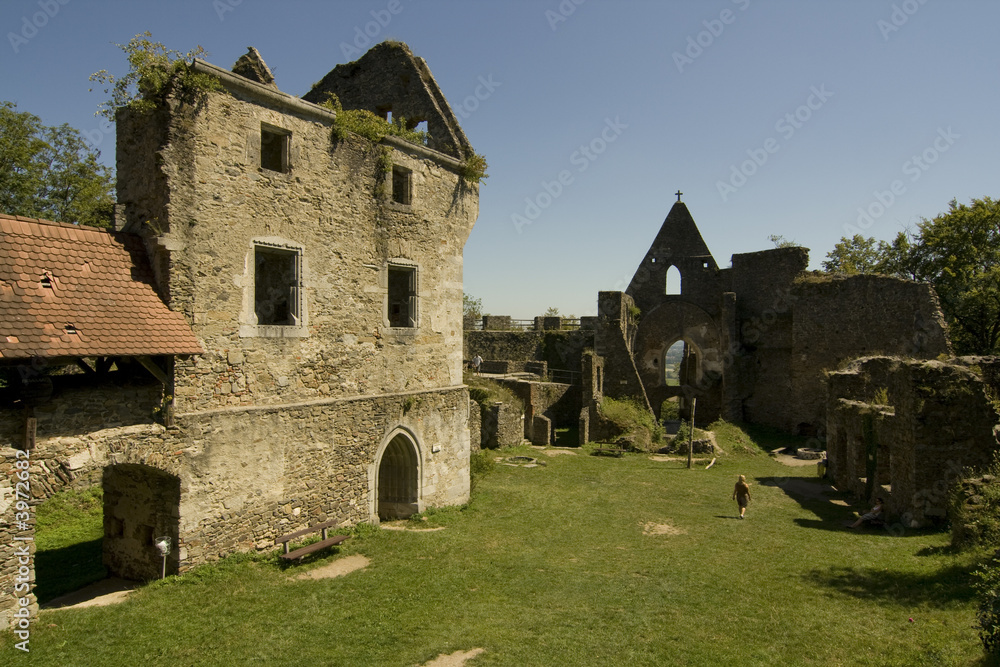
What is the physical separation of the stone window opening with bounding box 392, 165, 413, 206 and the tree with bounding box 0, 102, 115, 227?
16085mm

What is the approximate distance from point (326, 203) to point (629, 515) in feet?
32.9

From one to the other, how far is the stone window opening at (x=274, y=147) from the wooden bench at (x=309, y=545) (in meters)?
6.71

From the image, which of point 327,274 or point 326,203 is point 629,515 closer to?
point 327,274

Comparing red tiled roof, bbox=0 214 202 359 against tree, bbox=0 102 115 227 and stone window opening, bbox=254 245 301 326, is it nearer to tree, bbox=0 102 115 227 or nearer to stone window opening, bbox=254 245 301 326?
stone window opening, bbox=254 245 301 326

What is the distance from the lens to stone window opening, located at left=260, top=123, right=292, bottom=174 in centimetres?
1138

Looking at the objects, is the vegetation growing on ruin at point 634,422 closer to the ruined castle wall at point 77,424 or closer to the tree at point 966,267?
the tree at point 966,267

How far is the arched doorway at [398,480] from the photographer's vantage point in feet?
46.4

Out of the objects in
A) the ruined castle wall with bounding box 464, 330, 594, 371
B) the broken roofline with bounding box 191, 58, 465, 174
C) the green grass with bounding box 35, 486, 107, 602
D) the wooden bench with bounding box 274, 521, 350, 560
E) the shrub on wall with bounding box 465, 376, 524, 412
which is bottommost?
the green grass with bounding box 35, 486, 107, 602

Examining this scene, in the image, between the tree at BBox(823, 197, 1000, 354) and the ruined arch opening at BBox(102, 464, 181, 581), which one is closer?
the ruined arch opening at BBox(102, 464, 181, 581)

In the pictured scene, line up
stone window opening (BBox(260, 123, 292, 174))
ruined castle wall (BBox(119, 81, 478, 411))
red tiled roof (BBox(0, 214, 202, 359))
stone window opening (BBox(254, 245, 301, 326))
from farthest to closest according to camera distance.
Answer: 1. stone window opening (BBox(254, 245, 301, 326))
2. stone window opening (BBox(260, 123, 292, 174))
3. ruined castle wall (BBox(119, 81, 478, 411))
4. red tiled roof (BBox(0, 214, 202, 359))

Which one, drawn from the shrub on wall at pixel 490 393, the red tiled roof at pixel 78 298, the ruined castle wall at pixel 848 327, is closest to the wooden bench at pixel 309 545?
the red tiled roof at pixel 78 298

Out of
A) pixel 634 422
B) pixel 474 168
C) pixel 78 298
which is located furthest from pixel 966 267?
pixel 78 298

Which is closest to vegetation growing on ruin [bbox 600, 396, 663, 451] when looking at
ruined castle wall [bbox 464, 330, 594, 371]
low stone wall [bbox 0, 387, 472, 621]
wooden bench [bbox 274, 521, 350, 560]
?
ruined castle wall [bbox 464, 330, 594, 371]

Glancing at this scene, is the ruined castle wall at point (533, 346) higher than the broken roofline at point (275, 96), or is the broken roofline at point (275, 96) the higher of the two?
the broken roofline at point (275, 96)
